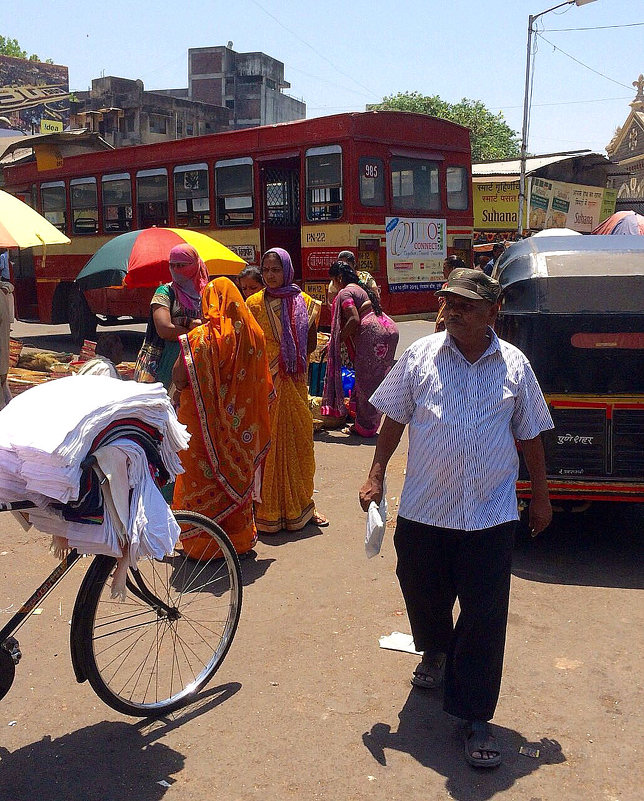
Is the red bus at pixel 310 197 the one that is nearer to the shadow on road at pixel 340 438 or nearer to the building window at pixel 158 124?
the shadow on road at pixel 340 438

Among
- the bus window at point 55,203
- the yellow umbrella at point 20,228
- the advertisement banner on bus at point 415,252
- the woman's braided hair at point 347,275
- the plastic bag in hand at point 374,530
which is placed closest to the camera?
the plastic bag in hand at point 374,530

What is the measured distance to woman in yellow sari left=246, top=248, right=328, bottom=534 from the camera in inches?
215

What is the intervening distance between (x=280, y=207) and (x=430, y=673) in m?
10.1

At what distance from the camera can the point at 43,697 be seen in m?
3.39

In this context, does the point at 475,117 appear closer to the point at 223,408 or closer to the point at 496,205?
the point at 496,205

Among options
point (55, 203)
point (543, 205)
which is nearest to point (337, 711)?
point (55, 203)

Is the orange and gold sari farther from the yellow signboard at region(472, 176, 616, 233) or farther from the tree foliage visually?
the tree foliage

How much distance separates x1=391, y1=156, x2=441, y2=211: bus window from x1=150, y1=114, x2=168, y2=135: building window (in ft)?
111

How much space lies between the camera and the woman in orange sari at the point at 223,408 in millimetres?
4551

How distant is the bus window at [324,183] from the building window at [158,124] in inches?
1350

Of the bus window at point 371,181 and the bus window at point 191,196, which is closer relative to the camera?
the bus window at point 371,181

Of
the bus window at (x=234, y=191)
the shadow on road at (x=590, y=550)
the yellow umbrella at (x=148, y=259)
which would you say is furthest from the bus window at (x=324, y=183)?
the shadow on road at (x=590, y=550)

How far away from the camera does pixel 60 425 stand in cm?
257

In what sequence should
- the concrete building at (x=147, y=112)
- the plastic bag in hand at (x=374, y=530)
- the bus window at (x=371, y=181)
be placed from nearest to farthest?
the plastic bag in hand at (x=374, y=530), the bus window at (x=371, y=181), the concrete building at (x=147, y=112)
